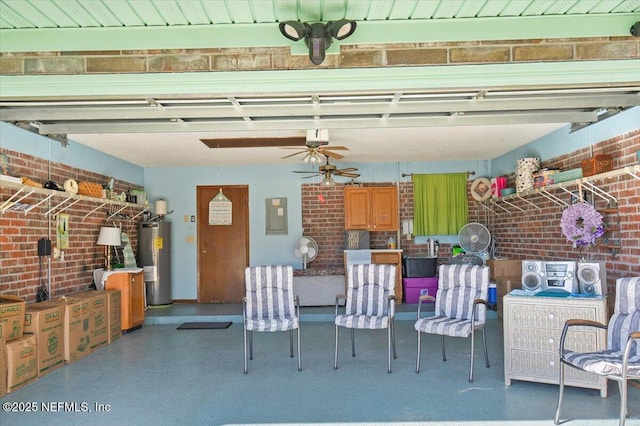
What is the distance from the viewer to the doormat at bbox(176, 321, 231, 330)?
707 centimetres

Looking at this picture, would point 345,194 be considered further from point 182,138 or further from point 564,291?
point 564,291

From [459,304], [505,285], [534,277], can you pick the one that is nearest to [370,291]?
[459,304]

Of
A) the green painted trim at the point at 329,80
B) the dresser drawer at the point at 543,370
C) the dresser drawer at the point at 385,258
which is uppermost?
the green painted trim at the point at 329,80

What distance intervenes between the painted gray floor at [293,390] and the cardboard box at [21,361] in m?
0.09

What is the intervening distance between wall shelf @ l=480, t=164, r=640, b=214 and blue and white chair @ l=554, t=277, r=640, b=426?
4.37ft

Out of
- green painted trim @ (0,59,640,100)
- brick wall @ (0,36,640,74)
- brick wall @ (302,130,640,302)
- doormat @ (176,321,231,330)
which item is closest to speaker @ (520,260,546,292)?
brick wall @ (302,130,640,302)

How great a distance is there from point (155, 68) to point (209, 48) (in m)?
0.36

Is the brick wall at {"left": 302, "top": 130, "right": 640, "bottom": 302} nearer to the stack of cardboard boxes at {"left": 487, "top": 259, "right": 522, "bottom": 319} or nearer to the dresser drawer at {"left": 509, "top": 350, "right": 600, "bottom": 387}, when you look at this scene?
the stack of cardboard boxes at {"left": 487, "top": 259, "right": 522, "bottom": 319}

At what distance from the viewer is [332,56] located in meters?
3.04

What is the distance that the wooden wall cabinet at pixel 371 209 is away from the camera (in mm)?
8781

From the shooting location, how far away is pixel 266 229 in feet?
29.7

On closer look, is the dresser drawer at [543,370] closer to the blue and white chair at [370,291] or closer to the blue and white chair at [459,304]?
the blue and white chair at [459,304]

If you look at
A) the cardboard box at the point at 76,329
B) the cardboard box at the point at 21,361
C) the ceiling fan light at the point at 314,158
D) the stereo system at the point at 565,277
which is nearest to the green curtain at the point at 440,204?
the ceiling fan light at the point at 314,158

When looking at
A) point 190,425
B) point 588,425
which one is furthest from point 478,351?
point 190,425
